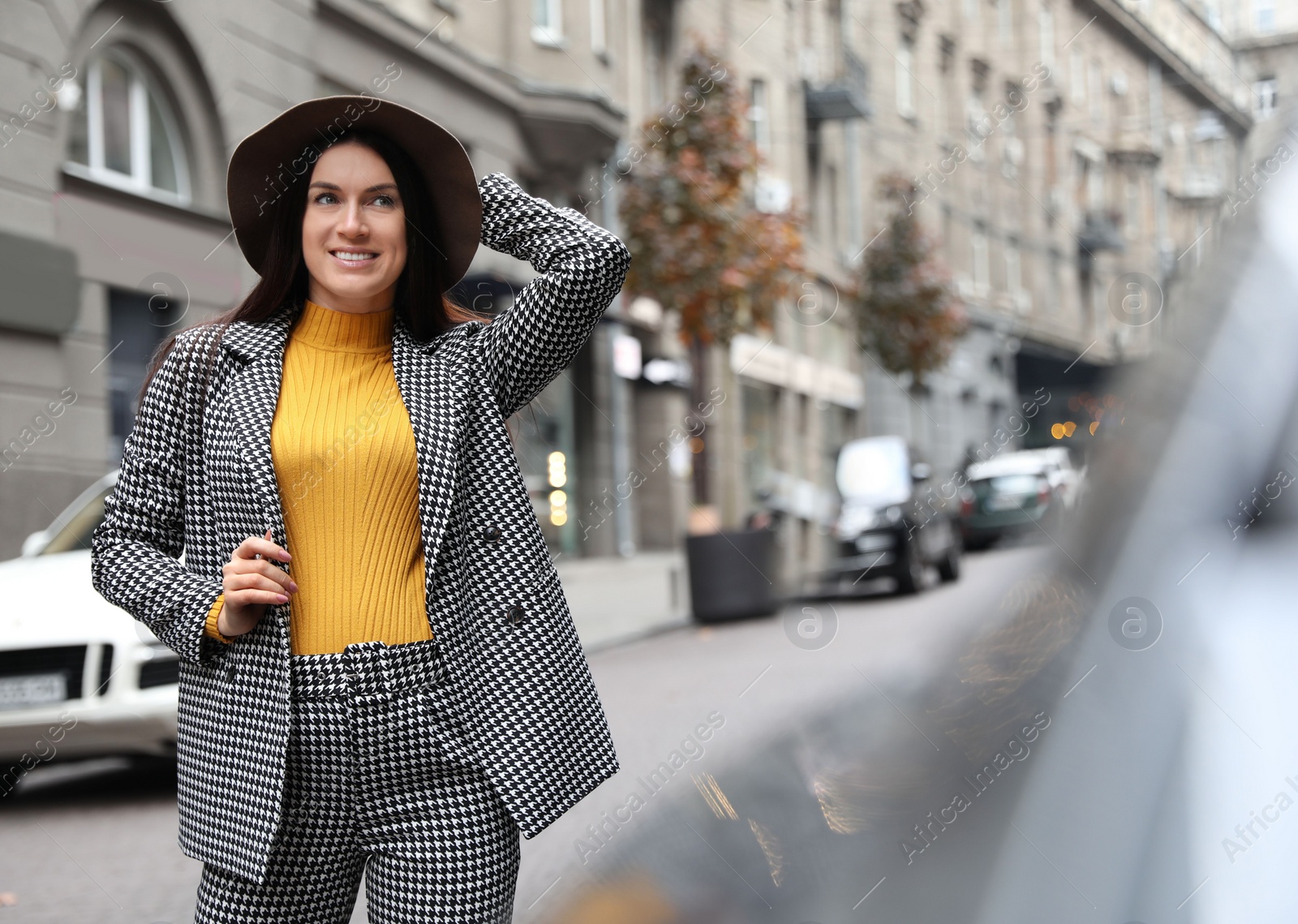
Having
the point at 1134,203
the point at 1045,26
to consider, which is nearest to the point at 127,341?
the point at 1134,203

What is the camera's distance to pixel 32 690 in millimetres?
5805

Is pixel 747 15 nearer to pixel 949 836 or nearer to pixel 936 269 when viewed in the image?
pixel 936 269

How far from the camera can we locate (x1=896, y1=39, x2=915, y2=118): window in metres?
31.6

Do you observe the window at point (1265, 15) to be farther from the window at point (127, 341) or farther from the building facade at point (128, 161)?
the window at point (127, 341)

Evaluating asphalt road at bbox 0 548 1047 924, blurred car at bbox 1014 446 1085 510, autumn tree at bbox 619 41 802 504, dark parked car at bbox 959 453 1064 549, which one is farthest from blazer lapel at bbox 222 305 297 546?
dark parked car at bbox 959 453 1064 549

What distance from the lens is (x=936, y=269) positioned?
23359 millimetres

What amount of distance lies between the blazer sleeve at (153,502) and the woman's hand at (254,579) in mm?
105

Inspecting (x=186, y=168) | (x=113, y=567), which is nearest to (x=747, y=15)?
(x=186, y=168)

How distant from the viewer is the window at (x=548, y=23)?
1861 cm

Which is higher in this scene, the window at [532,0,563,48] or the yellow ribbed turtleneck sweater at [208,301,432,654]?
the window at [532,0,563,48]

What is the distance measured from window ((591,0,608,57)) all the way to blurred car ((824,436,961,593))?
7.32m

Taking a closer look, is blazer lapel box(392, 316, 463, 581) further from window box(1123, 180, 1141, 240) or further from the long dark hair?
window box(1123, 180, 1141, 240)

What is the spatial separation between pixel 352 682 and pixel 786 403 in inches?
1083

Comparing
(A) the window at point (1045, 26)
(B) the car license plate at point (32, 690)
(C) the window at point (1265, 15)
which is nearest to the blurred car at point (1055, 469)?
(C) the window at point (1265, 15)
